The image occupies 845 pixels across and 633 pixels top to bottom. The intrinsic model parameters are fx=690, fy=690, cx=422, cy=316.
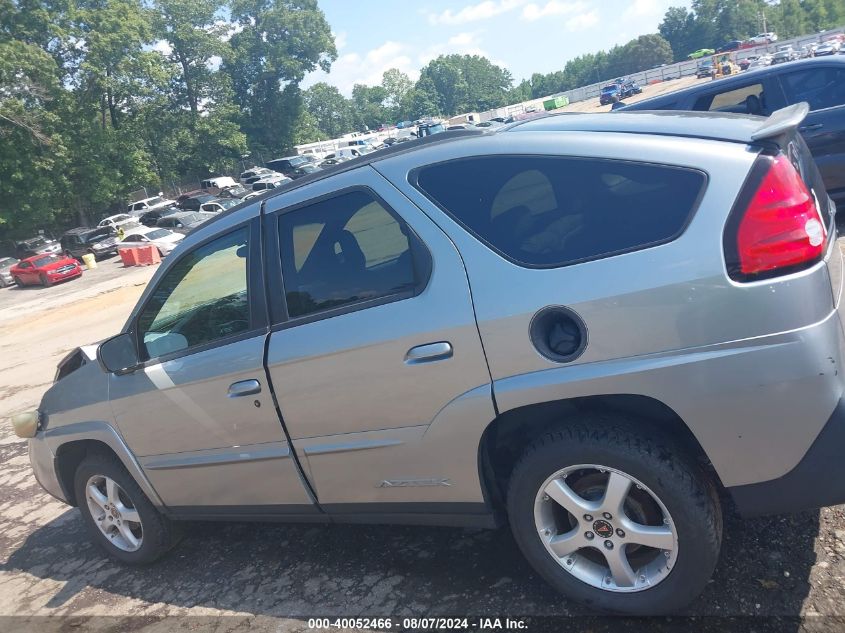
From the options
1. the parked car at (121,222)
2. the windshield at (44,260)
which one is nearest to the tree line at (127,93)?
the parked car at (121,222)

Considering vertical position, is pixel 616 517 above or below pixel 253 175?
below

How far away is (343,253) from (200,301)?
0.94m

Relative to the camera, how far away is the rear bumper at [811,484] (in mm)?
2225

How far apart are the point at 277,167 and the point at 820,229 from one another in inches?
2345

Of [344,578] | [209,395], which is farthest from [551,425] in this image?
[209,395]

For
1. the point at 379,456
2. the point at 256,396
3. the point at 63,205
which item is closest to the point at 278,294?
the point at 256,396

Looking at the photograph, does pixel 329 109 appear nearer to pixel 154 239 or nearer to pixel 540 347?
pixel 154 239

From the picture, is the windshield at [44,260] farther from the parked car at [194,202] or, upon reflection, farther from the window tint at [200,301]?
the window tint at [200,301]

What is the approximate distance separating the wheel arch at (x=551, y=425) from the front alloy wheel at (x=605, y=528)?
21cm

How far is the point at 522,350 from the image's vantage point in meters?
2.51

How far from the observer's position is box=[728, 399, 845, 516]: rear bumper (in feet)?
7.30

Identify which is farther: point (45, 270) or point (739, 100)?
point (45, 270)

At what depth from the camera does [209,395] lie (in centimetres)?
332

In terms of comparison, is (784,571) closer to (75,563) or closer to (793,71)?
(75,563)
